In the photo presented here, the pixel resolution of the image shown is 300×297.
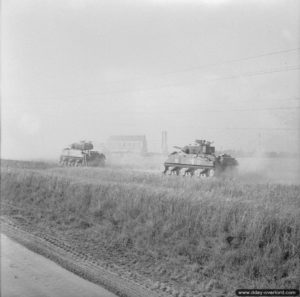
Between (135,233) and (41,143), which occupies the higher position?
(41,143)

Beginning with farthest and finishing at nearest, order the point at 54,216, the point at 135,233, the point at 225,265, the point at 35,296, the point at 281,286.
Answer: the point at 54,216
the point at 135,233
the point at 225,265
the point at 281,286
the point at 35,296

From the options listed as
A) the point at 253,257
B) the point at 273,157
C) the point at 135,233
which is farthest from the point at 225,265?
the point at 273,157

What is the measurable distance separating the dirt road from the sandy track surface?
13 centimetres

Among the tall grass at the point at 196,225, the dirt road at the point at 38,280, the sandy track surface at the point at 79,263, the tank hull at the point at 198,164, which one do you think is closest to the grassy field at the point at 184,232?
the tall grass at the point at 196,225

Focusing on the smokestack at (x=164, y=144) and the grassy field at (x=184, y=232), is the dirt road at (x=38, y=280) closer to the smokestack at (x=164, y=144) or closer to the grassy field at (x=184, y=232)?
the grassy field at (x=184, y=232)

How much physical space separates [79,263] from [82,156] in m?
24.2

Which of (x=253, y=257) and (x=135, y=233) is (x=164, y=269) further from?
(x=135, y=233)

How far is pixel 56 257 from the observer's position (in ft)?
23.0

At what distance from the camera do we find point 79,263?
6727 millimetres

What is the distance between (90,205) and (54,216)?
884 millimetres

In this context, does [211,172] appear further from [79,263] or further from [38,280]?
[38,280]

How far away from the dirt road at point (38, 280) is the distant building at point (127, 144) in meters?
22.5

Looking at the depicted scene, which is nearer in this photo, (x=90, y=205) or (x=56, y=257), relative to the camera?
(x=56, y=257)

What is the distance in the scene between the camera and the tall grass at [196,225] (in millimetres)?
6395
